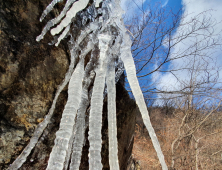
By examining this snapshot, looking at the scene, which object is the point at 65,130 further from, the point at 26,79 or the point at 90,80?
the point at 90,80

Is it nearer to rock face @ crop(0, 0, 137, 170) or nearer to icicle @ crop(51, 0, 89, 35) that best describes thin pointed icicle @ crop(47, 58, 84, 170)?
rock face @ crop(0, 0, 137, 170)

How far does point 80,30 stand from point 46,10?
1.15 feet

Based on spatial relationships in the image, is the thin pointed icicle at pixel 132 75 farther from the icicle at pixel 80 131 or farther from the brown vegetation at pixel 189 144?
the brown vegetation at pixel 189 144

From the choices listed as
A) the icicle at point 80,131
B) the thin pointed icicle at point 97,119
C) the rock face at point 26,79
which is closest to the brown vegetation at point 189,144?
the icicle at point 80,131

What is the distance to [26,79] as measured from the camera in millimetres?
1084

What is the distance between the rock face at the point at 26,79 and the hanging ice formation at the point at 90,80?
6 centimetres

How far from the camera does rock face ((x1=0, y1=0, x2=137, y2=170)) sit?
3.24 ft

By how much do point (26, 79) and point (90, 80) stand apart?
22.5 inches

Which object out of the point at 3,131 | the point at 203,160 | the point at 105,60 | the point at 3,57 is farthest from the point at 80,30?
the point at 203,160

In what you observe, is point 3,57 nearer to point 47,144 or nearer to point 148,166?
point 47,144

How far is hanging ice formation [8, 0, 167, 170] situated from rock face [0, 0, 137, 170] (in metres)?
0.06

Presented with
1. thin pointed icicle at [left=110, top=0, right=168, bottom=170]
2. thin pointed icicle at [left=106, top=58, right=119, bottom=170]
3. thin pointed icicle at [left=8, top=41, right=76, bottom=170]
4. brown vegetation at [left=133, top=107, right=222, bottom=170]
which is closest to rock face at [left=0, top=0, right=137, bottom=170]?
thin pointed icicle at [left=8, top=41, right=76, bottom=170]

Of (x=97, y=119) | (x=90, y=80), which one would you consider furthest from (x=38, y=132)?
(x=90, y=80)

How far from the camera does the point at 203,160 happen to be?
5133 millimetres
